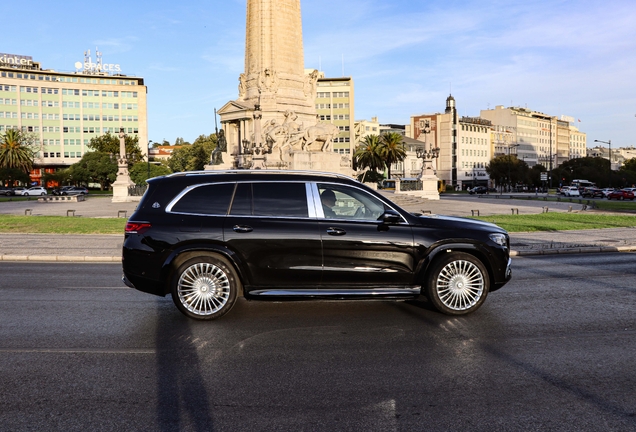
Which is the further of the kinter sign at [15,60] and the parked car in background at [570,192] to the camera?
the kinter sign at [15,60]

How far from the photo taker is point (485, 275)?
7.92 metres

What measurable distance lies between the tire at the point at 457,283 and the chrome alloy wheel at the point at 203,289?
9.05 ft

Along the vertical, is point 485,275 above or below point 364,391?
above

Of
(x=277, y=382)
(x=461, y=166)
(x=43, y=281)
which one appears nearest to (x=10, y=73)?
(x=461, y=166)

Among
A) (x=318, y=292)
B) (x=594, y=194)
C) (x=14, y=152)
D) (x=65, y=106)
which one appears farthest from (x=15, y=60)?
(x=318, y=292)

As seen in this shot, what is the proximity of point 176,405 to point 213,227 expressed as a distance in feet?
10.7

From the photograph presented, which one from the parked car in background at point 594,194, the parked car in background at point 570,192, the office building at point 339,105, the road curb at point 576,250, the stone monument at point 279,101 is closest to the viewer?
the road curb at point 576,250

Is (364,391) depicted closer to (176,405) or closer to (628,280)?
(176,405)

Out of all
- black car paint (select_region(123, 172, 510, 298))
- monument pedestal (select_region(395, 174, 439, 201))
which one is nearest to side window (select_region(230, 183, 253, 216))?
black car paint (select_region(123, 172, 510, 298))

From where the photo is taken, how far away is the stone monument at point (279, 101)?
43094 mm

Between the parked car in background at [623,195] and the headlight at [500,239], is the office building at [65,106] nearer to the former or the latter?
the parked car in background at [623,195]

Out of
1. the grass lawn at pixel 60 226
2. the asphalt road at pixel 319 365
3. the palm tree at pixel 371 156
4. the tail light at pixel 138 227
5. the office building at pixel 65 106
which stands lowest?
the asphalt road at pixel 319 365

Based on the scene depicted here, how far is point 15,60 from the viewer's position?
117 metres

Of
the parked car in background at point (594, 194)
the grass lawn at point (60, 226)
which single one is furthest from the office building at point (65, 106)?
the grass lawn at point (60, 226)
